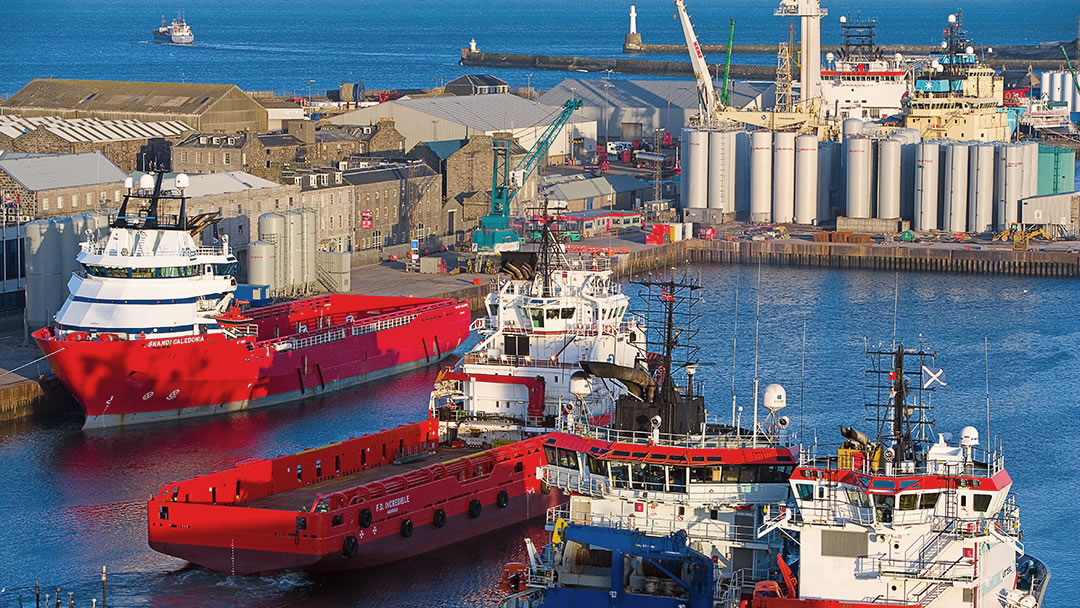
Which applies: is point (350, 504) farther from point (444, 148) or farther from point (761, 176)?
point (761, 176)

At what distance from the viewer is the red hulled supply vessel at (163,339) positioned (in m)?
44.4

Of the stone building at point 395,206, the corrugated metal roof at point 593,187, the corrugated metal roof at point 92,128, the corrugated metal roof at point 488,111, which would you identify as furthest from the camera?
the corrugated metal roof at point 488,111

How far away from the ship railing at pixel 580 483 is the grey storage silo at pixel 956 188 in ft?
165

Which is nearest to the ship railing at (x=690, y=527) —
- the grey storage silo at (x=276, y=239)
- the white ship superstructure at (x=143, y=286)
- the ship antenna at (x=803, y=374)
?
the ship antenna at (x=803, y=374)

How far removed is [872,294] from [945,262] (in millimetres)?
7444

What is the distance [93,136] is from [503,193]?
1862 cm

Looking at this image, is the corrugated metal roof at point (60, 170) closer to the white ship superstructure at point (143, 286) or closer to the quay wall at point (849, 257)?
the white ship superstructure at point (143, 286)

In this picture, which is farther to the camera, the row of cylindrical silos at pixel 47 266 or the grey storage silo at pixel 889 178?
the grey storage silo at pixel 889 178

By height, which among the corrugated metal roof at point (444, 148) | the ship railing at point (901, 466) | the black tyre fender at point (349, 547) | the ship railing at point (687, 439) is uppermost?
the corrugated metal roof at point (444, 148)

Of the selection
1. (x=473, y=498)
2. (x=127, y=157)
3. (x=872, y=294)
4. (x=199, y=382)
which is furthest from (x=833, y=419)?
(x=127, y=157)

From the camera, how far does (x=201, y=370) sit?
149 feet

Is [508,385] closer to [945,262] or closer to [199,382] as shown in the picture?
[199,382]

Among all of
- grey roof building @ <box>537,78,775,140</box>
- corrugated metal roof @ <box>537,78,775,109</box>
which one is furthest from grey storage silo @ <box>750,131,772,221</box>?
corrugated metal roof @ <box>537,78,775,109</box>

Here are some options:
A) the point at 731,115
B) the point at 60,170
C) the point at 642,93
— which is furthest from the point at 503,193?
the point at 642,93
